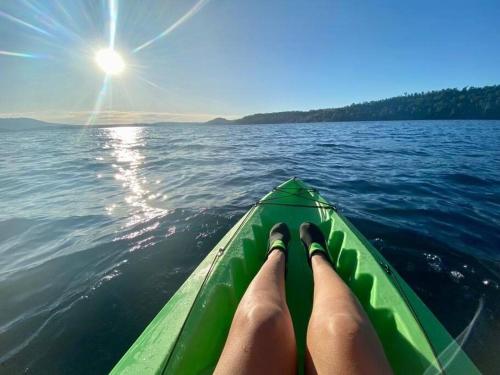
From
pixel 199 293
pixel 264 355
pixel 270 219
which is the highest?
pixel 264 355

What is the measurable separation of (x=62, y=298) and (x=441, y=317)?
5.42m

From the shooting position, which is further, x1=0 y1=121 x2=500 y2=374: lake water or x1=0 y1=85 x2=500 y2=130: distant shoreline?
x1=0 y1=85 x2=500 y2=130: distant shoreline

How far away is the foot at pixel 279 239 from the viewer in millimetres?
3369

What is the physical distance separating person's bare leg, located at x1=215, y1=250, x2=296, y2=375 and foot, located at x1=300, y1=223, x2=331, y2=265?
103cm

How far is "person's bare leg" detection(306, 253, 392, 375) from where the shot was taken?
5.20 ft

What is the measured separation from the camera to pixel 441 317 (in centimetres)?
344

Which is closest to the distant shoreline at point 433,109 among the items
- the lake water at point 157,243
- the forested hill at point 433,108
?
the forested hill at point 433,108

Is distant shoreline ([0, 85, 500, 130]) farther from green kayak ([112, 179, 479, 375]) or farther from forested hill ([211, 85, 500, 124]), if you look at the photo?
green kayak ([112, 179, 479, 375])

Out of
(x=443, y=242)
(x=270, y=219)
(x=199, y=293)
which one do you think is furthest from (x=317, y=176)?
(x=199, y=293)

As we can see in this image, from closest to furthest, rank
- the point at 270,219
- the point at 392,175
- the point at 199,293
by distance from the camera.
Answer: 1. the point at 199,293
2. the point at 270,219
3. the point at 392,175

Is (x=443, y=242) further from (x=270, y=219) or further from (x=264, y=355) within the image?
(x=264, y=355)

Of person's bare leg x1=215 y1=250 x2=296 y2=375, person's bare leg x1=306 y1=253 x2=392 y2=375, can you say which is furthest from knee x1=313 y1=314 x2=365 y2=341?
person's bare leg x1=215 y1=250 x2=296 y2=375

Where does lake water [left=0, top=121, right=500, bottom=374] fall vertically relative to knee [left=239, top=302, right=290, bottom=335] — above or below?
below

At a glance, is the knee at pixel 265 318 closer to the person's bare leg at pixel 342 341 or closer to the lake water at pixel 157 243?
the person's bare leg at pixel 342 341
